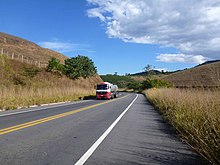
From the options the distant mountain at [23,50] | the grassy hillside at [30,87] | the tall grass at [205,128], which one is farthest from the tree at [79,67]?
the tall grass at [205,128]

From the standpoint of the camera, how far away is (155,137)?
29.2 feet

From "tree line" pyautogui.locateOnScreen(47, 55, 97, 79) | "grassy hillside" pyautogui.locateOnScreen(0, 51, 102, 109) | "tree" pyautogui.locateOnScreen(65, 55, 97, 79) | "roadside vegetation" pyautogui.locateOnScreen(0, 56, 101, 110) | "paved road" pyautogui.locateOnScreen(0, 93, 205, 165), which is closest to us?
"paved road" pyautogui.locateOnScreen(0, 93, 205, 165)

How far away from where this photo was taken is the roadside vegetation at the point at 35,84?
83.2ft

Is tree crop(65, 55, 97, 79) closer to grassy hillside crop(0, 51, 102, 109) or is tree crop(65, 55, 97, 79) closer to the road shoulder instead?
grassy hillside crop(0, 51, 102, 109)

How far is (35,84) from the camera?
159 ft

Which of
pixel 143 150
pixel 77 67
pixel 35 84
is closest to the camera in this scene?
pixel 143 150

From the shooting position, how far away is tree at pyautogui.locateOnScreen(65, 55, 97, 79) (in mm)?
69000

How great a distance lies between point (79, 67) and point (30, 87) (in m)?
29.6

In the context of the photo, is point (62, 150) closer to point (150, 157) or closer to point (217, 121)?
point (150, 157)

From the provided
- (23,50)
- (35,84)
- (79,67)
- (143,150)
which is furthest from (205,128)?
(23,50)

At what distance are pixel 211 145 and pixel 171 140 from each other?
8.14ft

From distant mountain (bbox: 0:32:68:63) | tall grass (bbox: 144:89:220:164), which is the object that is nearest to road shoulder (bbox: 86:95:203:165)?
tall grass (bbox: 144:89:220:164)

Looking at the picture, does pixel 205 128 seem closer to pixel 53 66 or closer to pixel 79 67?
pixel 53 66

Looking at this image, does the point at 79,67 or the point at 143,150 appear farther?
the point at 79,67
